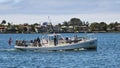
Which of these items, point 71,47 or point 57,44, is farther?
point 71,47

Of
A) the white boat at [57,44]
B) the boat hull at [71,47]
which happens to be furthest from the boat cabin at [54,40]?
the boat hull at [71,47]

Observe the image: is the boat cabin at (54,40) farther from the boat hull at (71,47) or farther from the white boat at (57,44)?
the boat hull at (71,47)

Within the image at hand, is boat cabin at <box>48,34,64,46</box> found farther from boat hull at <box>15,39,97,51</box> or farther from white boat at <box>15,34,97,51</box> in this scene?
boat hull at <box>15,39,97,51</box>

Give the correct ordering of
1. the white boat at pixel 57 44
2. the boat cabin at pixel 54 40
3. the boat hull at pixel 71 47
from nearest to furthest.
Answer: the boat hull at pixel 71 47 < the white boat at pixel 57 44 < the boat cabin at pixel 54 40

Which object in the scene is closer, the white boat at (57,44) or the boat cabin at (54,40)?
the white boat at (57,44)

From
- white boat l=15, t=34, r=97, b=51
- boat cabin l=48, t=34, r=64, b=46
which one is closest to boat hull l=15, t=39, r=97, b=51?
white boat l=15, t=34, r=97, b=51

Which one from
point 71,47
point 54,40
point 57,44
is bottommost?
point 71,47

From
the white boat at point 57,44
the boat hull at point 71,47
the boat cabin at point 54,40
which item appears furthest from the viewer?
the boat cabin at point 54,40

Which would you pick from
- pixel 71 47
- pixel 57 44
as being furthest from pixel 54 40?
pixel 71 47

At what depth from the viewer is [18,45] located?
104875mm

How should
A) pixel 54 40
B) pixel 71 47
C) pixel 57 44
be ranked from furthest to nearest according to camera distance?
pixel 71 47 < pixel 54 40 < pixel 57 44

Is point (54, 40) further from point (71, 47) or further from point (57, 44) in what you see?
point (71, 47)

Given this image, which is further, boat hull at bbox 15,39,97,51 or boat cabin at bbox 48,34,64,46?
boat cabin at bbox 48,34,64,46

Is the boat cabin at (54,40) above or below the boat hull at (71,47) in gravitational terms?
above
